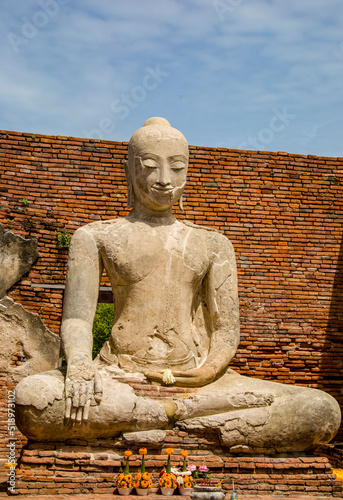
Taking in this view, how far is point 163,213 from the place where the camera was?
21.7 ft

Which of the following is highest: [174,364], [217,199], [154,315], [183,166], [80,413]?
[217,199]

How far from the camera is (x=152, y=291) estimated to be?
619 cm

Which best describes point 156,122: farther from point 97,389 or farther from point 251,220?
point 251,220

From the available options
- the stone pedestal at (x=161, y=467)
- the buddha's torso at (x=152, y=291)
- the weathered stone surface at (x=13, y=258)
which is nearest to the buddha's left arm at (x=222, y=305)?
the buddha's torso at (x=152, y=291)

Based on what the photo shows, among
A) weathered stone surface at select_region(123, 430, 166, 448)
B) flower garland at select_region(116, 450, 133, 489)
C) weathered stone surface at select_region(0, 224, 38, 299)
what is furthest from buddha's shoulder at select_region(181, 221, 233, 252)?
weathered stone surface at select_region(0, 224, 38, 299)

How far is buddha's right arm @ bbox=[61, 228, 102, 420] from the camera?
524cm

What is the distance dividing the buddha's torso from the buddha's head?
0.28m

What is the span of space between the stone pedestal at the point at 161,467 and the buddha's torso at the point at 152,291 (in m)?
0.78

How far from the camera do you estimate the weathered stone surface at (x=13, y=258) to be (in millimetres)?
10609

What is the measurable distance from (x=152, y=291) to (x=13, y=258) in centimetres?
494

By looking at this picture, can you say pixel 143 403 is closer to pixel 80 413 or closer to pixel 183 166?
pixel 80 413

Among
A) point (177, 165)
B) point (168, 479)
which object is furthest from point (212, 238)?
point (168, 479)

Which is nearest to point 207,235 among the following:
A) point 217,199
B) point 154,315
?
point 154,315

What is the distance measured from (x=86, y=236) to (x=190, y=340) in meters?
1.27
